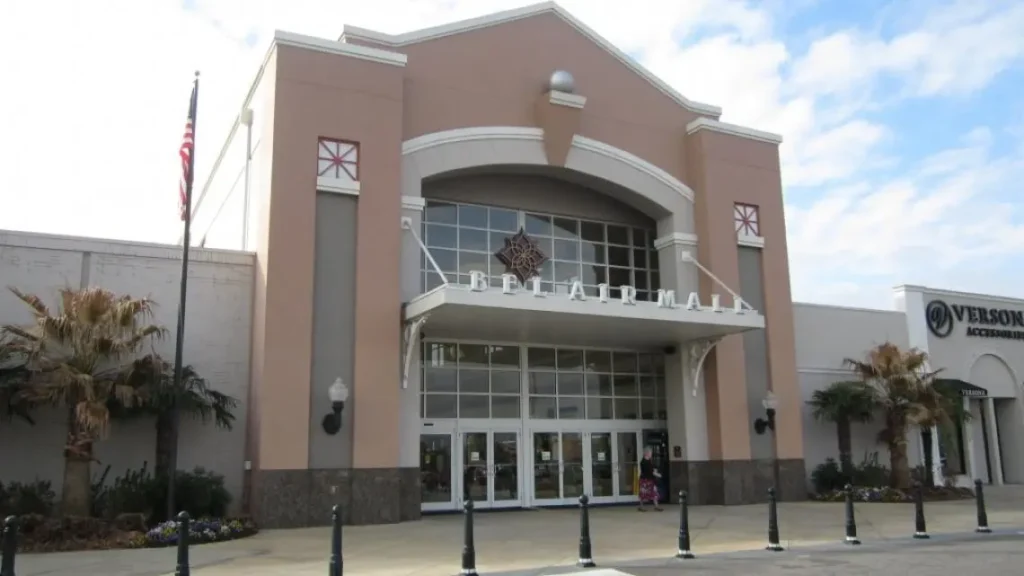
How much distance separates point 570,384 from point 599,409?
1.09 meters

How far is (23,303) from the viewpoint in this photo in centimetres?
1794

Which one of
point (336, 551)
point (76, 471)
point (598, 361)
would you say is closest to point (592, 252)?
point (598, 361)

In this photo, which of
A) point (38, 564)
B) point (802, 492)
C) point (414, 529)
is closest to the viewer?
point (38, 564)

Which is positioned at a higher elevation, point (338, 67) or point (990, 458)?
point (338, 67)

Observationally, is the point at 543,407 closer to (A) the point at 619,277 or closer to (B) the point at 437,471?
(B) the point at 437,471

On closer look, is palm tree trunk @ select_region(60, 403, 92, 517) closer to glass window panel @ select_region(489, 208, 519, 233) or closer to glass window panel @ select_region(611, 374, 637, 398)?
glass window panel @ select_region(489, 208, 519, 233)

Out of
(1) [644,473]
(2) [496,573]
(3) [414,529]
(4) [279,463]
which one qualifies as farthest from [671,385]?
(2) [496,573]

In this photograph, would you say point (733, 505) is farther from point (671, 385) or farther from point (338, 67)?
point (338, 67)

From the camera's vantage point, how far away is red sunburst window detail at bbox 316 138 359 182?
753 inches

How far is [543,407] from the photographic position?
22.8 metres

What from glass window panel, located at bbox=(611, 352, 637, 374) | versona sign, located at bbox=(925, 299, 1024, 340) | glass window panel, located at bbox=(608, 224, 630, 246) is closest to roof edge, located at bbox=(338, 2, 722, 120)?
glass window panel, located at bbox=(608, 224, 630, 246)

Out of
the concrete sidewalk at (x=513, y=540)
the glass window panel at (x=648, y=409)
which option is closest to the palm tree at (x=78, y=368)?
the concrete sidewalk at (x=513, y=540)

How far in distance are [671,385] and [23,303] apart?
51.5 ft

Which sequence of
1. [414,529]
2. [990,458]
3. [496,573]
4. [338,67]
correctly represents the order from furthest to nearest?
[990,458], [338,67], [414,529], [496,573]
